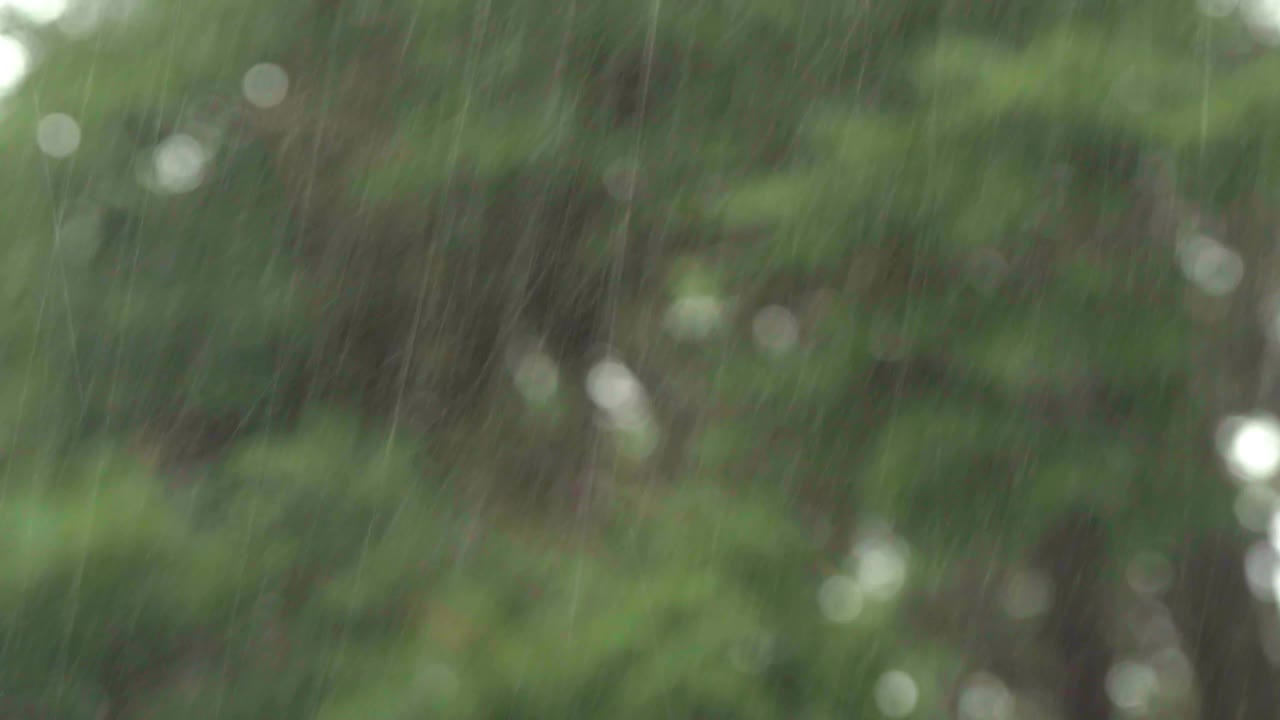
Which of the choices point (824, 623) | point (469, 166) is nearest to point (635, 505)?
point (824, 623)

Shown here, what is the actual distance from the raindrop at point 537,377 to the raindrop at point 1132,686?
1.73 m

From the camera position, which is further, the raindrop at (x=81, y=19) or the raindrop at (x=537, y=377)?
the raindrop at (x=81, y=19)

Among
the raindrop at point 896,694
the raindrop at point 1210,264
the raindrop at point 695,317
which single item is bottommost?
the raindrop at point 896,694

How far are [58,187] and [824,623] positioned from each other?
235cm

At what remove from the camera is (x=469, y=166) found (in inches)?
186

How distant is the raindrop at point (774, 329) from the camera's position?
4.50 meters

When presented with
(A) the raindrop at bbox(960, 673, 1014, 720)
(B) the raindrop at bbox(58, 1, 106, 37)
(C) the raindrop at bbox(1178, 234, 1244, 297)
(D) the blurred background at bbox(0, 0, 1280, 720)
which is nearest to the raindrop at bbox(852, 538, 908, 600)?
(D) the blurred background at bbox(0, 0, 1280, 720)

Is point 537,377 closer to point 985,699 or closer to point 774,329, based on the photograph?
point 774,329

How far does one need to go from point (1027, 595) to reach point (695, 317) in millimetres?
1100

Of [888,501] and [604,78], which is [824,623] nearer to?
[888,501]

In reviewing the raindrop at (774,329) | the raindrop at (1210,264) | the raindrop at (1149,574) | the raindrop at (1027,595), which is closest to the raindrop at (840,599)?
the raindrop at (1027,595)

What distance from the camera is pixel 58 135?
491 cm

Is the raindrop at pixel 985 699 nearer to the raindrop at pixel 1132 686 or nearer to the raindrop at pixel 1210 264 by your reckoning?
the raindrop at pixel 1132 686

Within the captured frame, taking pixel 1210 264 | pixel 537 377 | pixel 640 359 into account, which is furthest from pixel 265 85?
pixel 1210 264
